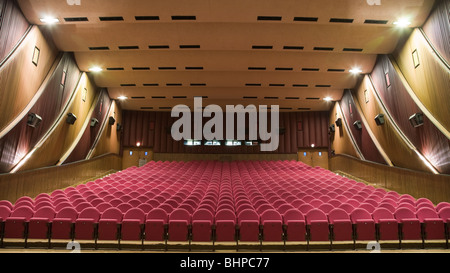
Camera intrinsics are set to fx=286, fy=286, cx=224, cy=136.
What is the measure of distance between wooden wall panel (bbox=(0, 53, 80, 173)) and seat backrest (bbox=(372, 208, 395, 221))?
22.9 ft

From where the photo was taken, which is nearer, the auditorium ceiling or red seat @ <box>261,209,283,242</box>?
red seat @ <box>261,209,283,242</box>

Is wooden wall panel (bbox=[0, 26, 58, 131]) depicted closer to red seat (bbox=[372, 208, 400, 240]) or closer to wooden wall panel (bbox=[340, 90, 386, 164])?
red seat (bbox=[372, 208, 400, 240])

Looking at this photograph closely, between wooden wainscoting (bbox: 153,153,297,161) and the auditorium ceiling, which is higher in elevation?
the auditorium ceiling

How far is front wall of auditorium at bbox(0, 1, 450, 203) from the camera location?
20.0 ft

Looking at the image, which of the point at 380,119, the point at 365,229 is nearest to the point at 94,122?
the point at 365,229

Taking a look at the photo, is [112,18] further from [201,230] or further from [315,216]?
[315,216]

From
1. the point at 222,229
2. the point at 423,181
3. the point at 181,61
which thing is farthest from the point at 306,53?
the point at 222,229

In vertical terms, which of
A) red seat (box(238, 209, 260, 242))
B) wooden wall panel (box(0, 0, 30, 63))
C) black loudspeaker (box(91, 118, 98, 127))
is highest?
wooden wall panel (box(0, 0, 30, 63))

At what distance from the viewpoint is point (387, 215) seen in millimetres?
3998

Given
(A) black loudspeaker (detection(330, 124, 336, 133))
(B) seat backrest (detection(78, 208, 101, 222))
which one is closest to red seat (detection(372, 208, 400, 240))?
(B) seat backrest (detection(78, 208, 101, 222))

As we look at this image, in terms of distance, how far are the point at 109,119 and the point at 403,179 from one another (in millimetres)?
11060

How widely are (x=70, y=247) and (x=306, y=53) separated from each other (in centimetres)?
785

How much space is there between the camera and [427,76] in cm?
666

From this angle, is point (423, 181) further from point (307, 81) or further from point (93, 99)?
point (93, 99)
